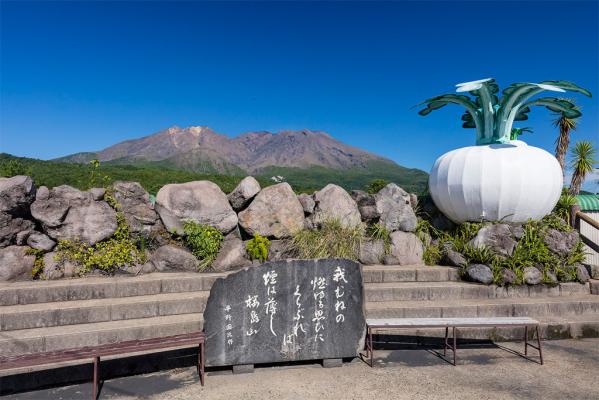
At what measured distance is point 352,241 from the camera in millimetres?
7504

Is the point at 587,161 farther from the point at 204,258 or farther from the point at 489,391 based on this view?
the point at 204,258

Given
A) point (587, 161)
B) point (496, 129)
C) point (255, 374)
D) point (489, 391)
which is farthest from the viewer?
point (587, 161)

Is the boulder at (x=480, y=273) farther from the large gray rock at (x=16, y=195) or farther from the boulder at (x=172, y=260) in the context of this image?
the large gray rock at (x=16, y=195)

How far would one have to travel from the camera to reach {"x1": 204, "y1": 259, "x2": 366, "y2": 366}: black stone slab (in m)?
4.64

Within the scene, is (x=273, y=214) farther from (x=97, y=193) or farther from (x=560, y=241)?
(x=560, y=241)

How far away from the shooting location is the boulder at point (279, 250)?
740cm

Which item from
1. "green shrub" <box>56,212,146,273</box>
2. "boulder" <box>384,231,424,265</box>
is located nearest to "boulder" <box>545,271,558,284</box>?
"boulder" <box>384,231,424,265</box>

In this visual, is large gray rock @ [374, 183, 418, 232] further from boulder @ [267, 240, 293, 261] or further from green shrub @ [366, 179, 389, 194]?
boulder @ [267, 240, 293, 261]

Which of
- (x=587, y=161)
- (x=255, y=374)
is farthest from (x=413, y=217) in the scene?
(x=587, y=161)

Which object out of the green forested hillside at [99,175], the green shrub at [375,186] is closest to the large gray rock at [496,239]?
the green shrub at [375,186]

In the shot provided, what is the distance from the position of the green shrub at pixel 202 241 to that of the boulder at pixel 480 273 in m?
4.79

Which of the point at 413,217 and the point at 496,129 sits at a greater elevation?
the point at 496,129

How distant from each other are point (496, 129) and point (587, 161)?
32.0 ft

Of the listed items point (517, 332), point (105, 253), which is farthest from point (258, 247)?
point (517, 332)
